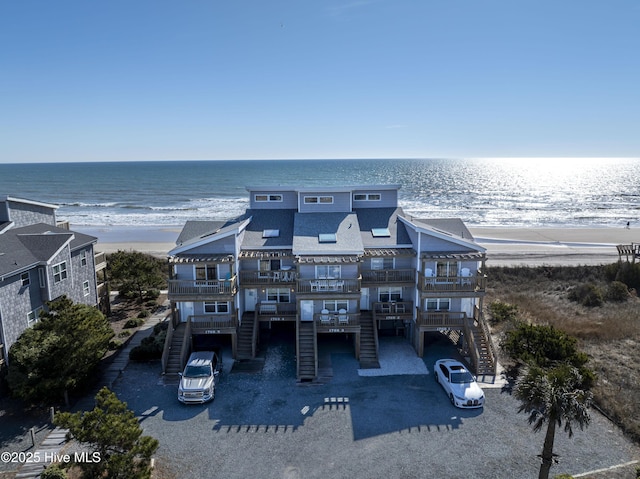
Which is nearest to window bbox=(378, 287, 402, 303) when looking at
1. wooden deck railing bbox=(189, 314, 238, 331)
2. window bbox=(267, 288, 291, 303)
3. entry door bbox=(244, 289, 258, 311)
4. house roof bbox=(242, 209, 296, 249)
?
window bbox=(267, 288, 291, 303)

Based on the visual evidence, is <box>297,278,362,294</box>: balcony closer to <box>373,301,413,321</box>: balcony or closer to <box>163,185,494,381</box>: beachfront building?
<box>163,185,494,381</box>: beachfront building

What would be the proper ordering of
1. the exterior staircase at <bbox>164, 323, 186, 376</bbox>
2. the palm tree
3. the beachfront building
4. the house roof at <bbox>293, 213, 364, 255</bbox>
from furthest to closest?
the house roof at <bbox>293, 213, 364, 255</bbox>, the beachfront building, the exterior staircase at <bbox>164, 323, 186, 376</bbox>, the palm tree

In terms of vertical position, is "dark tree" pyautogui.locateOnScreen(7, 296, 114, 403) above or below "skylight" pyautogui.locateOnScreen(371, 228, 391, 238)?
below

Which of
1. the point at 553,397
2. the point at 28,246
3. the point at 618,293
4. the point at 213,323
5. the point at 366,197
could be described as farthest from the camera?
the point at 618,293

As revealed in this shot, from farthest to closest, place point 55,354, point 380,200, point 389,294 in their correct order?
point 380,200 < point 389,294 < point 55,354

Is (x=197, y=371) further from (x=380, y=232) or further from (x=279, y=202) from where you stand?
(x=380, y=232)

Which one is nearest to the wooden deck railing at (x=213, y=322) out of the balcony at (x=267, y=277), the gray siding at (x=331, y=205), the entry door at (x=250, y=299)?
the balcony at (x=267, y=277)

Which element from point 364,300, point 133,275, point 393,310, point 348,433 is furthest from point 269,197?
point 348,433
